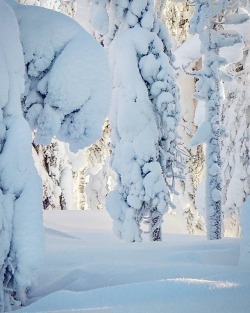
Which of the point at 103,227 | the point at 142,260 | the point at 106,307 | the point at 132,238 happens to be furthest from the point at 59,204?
the point at 106,307

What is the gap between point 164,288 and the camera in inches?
173

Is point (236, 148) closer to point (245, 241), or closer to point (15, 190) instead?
point (245, 241)

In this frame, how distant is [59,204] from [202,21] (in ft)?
28.5

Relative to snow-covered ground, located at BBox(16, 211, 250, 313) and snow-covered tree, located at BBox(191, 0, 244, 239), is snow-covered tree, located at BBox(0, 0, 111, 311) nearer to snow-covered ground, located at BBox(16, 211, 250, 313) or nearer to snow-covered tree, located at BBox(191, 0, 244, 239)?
snow-covered ground, located at BBox(16, 211, 250, 313)

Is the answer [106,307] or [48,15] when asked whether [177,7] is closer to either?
[48,15]

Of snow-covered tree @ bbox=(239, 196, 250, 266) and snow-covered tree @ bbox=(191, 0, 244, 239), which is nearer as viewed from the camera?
snow-covered tree @ bbox=(239, 196, 250, 266)

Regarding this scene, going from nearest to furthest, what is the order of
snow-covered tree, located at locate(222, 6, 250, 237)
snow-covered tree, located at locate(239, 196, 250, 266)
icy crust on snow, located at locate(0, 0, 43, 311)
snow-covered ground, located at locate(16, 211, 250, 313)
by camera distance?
1. snow-covered ground, located at locate(16, 211, 250, 313)
2. icy crust on snow, located at locate(0, 0, 43, 311)
3. snow-covered tree, located at locate(239, 196, 250, 266)
4. snow-covered tree, located at locate(222, 6, 250, 237)

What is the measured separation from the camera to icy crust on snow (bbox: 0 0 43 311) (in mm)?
4488

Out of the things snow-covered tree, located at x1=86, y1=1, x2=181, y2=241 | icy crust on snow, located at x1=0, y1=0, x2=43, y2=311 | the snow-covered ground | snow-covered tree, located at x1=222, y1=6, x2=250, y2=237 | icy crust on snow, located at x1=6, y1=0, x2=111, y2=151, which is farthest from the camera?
snow-covered tree, located at x1=222, y1=6, x2=250, y2=237

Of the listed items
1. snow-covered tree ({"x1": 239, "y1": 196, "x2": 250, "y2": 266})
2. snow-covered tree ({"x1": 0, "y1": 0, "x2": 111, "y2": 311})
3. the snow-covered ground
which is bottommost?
the snow-covered ground

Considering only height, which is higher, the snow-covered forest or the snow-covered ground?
the snow-covered forest

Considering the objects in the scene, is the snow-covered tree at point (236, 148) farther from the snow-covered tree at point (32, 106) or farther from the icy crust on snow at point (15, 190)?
the icy crust on snow at point (15, 190)

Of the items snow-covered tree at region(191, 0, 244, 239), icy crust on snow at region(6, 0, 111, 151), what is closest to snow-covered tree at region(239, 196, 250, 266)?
icy crust on snow at region(6, 0, 111, 151)

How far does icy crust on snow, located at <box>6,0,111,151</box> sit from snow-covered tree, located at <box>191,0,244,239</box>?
7.16m
